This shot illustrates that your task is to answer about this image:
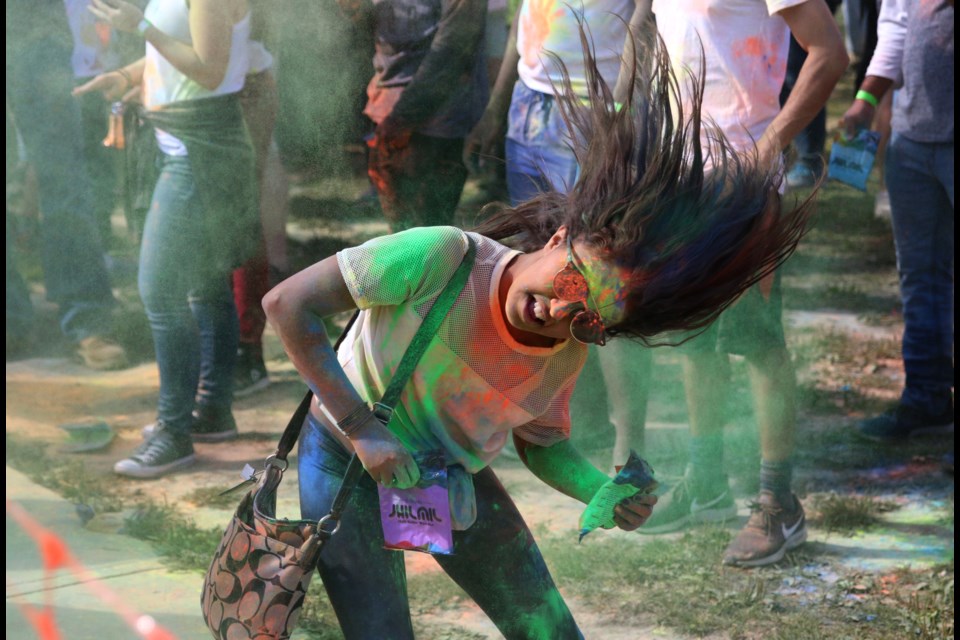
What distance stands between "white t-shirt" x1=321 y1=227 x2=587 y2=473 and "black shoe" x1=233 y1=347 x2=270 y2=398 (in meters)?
1.92

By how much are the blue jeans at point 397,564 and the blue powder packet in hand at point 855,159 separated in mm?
2012

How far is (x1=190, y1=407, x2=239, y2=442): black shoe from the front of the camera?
379 centimetres

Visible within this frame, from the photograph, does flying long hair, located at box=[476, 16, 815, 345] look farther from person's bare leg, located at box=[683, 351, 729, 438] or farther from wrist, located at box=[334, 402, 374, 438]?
person's bare leg, located at box=[683, 351, 729, 438]

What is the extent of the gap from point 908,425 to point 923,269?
1.76 feet

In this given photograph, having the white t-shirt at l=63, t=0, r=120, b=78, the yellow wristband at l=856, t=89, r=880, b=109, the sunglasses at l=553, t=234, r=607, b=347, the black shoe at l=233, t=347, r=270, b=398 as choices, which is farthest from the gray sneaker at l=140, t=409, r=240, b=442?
the yellow wristband at l=856, t=89, r=880, b=109

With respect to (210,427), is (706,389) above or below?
above

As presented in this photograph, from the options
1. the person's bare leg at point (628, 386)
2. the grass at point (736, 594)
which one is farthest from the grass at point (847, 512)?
the person's bare leg at point (628, 386)

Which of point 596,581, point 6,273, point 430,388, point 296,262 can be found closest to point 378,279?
point 430,388

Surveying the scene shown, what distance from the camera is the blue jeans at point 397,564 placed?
2.07 metres

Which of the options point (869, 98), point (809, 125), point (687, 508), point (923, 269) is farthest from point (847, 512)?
point (809, 125)

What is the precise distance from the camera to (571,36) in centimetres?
355

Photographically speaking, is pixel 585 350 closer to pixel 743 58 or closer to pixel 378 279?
pixel 378 279

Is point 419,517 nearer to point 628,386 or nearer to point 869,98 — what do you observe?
point 628,386

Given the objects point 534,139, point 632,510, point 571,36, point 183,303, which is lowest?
point 183,303
